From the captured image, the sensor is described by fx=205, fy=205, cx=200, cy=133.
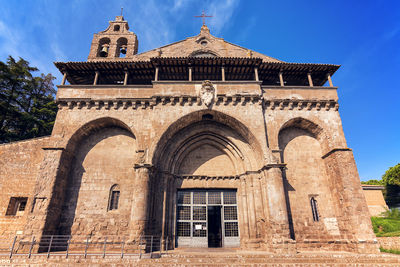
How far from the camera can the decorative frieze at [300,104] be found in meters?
13.2

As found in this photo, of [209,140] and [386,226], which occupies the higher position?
[209,140]

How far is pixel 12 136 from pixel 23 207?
9.97 metres

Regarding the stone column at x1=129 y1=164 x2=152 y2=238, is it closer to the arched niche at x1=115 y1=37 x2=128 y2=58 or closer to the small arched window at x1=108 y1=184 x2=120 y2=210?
the small arched window at x1=108 y1=184 x2=120 y2=210

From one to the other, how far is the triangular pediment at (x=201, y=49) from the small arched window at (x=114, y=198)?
34.8ft

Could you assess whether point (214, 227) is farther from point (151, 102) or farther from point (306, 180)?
point (151, 102)

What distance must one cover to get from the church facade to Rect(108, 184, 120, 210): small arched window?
0.40ft

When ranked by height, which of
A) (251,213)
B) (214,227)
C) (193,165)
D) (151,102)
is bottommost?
(214,227)

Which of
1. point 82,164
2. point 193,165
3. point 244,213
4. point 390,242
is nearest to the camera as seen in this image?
point 390,242

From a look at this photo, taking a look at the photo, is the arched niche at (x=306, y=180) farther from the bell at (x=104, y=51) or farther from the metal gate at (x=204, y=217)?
the bell at (x=104, y=51)

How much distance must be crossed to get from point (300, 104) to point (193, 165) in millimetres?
8027

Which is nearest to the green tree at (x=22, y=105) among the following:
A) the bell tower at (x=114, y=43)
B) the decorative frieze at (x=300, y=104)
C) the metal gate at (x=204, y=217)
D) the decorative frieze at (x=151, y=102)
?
the bell tower at (x=114, y=43)

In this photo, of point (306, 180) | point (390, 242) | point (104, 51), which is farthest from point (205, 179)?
point (104, 51)

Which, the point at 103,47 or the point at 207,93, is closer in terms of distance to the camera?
the point at 207,93

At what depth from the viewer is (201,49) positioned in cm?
1778
